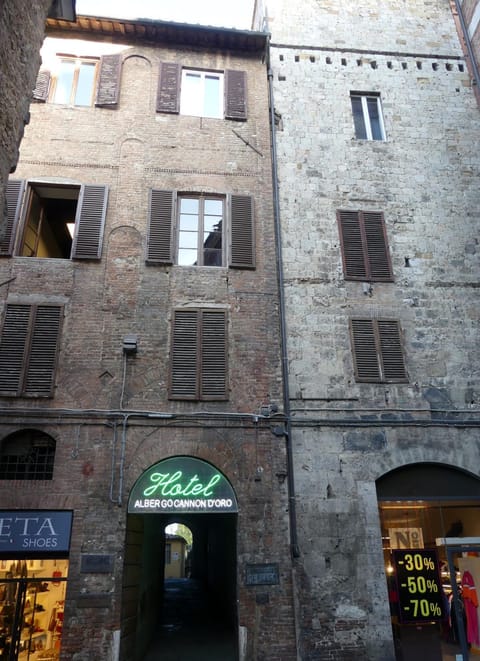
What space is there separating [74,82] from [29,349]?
291 inches

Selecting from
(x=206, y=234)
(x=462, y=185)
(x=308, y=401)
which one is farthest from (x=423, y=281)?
(x=206, y=234)

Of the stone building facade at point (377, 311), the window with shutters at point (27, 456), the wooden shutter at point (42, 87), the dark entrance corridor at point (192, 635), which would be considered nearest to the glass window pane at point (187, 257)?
the stone building facade at point (377, 311)

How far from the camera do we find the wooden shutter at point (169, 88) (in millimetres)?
12672

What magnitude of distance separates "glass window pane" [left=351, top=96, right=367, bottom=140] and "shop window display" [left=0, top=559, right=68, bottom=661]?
1230 cm

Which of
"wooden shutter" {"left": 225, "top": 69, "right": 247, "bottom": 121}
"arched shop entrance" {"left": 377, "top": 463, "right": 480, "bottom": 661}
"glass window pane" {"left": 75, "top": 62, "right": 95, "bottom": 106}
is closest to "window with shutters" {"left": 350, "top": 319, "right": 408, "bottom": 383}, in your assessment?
"arched shop entrance" {"left": 377, "top": 463, "right": 480, "bottom": 661}

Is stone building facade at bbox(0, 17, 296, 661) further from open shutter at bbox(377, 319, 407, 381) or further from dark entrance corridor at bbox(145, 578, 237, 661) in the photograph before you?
open shutter at bbox(377, 319, 407, 381)

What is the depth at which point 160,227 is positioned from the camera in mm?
11414

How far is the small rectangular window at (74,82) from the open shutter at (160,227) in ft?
11.1

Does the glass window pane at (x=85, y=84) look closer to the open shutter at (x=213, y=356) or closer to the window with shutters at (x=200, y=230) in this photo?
the window with shutters at (x=200, y=230)

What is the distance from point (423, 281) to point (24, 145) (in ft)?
33.0

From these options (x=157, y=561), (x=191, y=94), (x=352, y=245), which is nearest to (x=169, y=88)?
(x=191, y=94)

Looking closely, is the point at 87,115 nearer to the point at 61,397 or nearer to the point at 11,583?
the point at 61,397

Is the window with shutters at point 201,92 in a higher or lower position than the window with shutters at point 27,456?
higher

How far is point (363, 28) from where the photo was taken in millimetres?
14547
